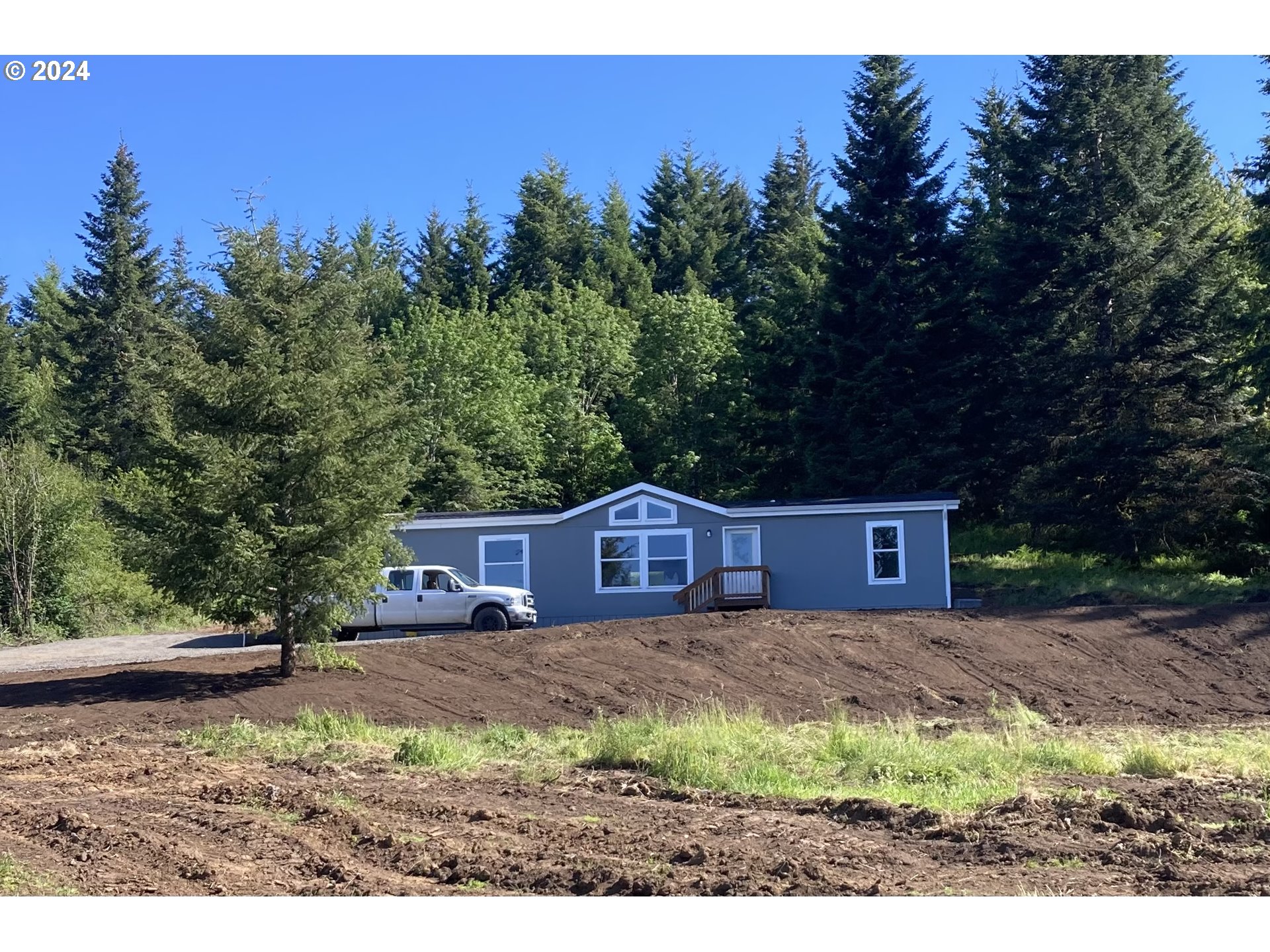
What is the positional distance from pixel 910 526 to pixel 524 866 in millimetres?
21194

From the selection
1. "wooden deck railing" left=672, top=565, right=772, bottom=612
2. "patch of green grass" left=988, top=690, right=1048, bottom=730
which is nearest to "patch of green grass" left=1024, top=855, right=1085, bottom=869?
"patch of green grass" left=988, top=690, right=1048, bottom=730

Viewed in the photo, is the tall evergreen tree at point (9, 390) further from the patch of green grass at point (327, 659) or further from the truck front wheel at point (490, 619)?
the patch of green grass at point (327, 659)

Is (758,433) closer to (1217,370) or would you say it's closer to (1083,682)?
(1217,370)

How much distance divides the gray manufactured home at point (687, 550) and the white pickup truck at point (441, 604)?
390cm

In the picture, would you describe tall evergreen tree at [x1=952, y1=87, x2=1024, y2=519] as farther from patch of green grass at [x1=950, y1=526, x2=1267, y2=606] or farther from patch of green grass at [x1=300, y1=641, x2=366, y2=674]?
patch of green grass at [x1=300, y1=641, x2=366, y2=674]

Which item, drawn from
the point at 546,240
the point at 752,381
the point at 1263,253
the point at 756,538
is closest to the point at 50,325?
the point at 546,240

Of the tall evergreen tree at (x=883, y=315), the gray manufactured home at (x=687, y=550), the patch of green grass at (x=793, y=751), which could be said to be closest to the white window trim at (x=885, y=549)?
the gray manufactured home at (x=687, y=550)

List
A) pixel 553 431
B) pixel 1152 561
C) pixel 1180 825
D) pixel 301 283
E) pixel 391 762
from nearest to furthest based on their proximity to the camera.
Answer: pixel 1180 825 < pixel 391 762 < pixel 301 283 < pixel 1152 561 < pixel 553 431

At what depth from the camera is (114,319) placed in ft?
156

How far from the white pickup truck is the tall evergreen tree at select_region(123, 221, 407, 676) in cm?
695

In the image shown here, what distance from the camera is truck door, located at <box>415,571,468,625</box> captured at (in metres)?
24.8

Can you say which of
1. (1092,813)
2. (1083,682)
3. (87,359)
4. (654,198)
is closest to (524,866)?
(1092,813)

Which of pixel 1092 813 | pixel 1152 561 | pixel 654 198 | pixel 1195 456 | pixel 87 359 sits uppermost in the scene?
Result: pixel 654 198

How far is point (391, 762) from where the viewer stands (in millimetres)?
13062
